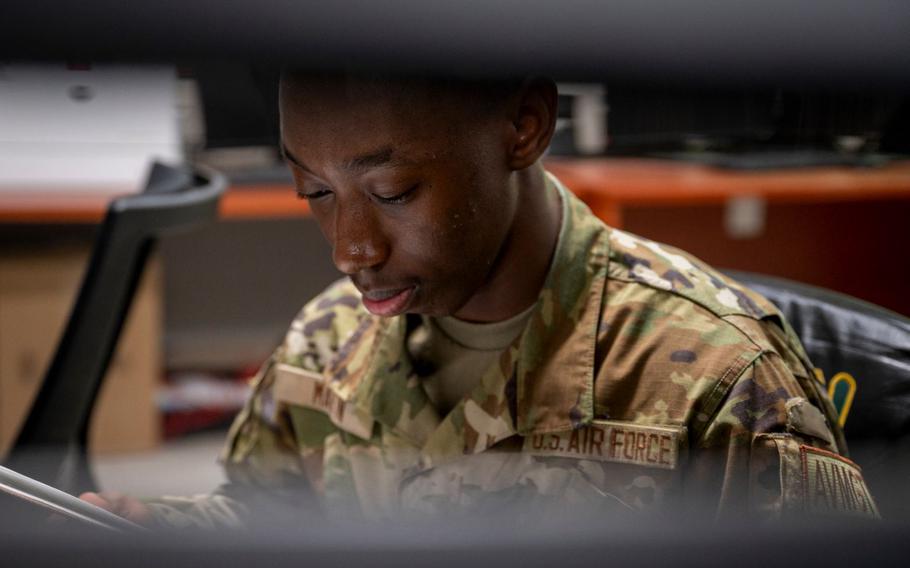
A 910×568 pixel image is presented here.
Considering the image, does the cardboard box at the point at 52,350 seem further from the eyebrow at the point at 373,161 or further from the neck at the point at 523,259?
the eyebrow at the point at 373,161

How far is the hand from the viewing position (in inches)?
15.0

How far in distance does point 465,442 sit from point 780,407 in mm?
291

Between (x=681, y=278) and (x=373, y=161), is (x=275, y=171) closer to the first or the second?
(x=681, y=278)

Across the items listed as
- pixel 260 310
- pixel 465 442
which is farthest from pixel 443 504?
pixel 260 310

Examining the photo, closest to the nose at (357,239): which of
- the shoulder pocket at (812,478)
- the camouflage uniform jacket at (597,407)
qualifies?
the camouflage uniform jacket at (597,407)

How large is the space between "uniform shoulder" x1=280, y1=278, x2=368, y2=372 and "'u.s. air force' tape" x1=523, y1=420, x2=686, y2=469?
0.29m

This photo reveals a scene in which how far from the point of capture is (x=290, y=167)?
750 millimetres

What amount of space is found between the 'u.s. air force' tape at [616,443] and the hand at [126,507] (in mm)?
458

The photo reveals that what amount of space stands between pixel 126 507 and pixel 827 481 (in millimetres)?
570

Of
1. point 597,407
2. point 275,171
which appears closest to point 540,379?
point 597,407

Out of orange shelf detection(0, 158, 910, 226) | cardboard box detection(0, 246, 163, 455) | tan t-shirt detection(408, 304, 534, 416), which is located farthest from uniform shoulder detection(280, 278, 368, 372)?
cardboard box detection(0, 246, 163, 455)

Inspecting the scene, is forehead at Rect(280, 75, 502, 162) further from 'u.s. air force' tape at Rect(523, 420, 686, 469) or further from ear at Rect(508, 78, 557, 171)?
'u.s. air force' tape at Rect(523, 420, 686, 469)

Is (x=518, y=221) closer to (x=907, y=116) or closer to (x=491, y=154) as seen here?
(x=491, y=154)

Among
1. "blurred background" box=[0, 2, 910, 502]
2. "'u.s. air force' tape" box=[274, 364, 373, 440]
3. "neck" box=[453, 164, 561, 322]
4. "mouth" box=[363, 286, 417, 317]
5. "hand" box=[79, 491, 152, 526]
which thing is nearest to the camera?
"blurred background" box=[0, 2, 910, 502]
